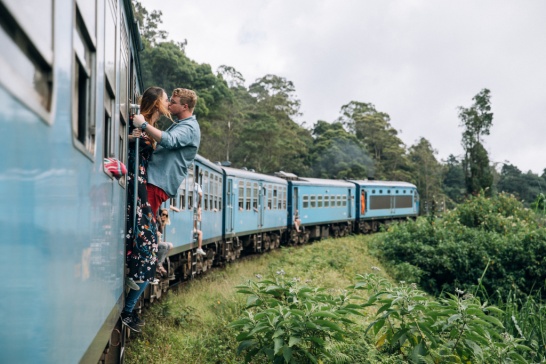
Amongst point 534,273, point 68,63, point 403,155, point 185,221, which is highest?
point 403,155

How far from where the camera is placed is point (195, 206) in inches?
413

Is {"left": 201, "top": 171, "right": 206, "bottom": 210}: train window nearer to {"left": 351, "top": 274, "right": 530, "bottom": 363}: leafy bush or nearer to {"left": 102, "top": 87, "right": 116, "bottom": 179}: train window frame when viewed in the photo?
{"left": 351, "top": 274, "right": 530, "bottom": 363}: leafy bush

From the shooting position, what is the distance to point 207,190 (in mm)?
11945

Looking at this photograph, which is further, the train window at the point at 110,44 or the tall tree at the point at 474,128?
the tall tree at the point at 474,128

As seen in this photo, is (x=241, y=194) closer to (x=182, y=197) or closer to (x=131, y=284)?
(x=182, y=197)

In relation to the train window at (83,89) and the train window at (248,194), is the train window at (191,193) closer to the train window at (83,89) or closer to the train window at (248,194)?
the train window at (248,194)

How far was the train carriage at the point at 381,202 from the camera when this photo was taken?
2858 cm

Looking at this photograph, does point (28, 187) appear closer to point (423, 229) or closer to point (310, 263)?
point (310, 263)

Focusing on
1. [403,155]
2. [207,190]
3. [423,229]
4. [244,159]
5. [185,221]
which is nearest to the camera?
[185,221]

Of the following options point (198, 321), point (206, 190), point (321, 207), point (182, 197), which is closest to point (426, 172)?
point (321, 207)

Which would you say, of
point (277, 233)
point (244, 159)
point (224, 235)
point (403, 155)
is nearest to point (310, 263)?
point (224, 235)

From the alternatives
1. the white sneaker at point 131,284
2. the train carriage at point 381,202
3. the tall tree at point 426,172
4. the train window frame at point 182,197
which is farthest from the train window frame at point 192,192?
the tall tree at point 426,172

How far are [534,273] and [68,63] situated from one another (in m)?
15.9

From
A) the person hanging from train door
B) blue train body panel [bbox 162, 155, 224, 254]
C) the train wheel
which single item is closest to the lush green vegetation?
blue train body panel [bbox 162, 155, 224, 254]
